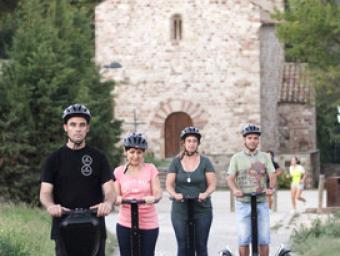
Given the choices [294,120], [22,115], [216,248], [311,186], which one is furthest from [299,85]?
[216,248]

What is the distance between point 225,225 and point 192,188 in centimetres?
1325

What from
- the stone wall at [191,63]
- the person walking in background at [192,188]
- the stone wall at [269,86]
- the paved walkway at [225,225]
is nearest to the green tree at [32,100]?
the paved walkway at [225,225]

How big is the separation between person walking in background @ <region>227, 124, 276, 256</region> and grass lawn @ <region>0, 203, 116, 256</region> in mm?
2519

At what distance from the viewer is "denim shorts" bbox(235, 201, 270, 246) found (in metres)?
15.0

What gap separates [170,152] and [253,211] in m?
35.8

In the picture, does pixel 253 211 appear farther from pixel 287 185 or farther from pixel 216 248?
pixel 287 185

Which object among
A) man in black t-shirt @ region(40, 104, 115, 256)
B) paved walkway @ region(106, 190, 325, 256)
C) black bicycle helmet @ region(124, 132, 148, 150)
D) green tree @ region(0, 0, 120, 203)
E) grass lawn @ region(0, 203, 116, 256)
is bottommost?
paved walkway @ region(106, 190, 325, 256)

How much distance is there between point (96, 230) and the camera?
10430mm

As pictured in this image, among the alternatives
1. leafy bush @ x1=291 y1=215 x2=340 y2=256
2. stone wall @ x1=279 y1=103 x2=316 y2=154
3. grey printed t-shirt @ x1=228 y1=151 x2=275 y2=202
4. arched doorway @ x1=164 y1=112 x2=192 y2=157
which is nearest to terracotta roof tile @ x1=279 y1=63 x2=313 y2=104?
stone wall @ x1=279 y1=103 x2=316 y2=154

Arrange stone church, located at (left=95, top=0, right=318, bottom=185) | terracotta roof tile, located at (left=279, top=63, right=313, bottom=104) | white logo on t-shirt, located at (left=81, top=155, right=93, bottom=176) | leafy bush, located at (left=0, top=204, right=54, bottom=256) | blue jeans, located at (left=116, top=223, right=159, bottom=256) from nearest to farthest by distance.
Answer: white logo on t-shirt, located at (left=81, top=155, right=93, bottom=176)
blue jeans, located at (left=116, top=223, right=159, bottom=256)
leafy bush, located at (left=0, top=204, right=54, bottom=256)
stone church, located at (left=95, top=0, right=318, bottom=185)
terracotta roof tile, located at (left=279, top=63, right=313, bottom=104)

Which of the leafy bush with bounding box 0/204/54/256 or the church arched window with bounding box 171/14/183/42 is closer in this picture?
the leafy bush with bounding box 0/204/54/256

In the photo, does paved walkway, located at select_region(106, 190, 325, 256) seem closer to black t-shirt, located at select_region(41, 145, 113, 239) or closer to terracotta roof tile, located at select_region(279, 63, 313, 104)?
black t-shirt, located at select_region(41, 145, 113, 239)

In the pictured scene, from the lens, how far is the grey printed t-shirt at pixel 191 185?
47.4ft

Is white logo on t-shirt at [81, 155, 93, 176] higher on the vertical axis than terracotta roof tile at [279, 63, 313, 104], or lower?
lower
